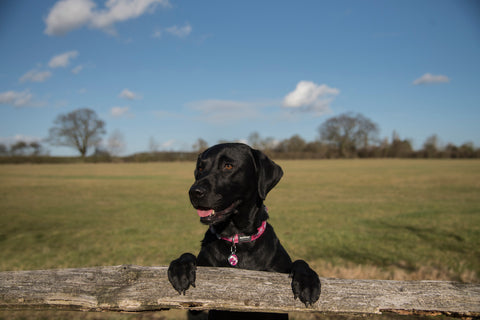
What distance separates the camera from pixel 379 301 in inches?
83.6

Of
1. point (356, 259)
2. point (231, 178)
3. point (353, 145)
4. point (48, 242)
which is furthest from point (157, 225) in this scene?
point (353, 145)

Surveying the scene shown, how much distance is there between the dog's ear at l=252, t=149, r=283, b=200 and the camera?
3440 mm

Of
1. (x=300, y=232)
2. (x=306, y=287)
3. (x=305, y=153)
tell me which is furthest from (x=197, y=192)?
(x=305, y=153)

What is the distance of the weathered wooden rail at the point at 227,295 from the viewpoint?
2.12 metres

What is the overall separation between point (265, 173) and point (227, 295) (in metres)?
1.62

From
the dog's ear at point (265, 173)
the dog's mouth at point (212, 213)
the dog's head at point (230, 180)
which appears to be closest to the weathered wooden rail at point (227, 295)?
the dog's mouth at point (212, 213)

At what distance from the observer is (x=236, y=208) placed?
3.31 m

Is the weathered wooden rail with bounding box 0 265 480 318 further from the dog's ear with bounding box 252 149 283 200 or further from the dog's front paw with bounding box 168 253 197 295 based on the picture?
the dog's ear with bounding box 252 149 283 200

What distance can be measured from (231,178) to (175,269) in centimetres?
134

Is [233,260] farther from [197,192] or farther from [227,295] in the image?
[227,295]

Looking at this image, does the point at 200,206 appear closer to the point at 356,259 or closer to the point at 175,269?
the point at 175,269

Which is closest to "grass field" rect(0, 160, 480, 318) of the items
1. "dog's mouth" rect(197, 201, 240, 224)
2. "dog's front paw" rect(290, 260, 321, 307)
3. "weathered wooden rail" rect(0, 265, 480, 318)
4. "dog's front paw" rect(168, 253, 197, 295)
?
"dog's mouth" rect(197, 201, 240, 224)

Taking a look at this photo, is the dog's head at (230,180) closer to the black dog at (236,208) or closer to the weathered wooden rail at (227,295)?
the black dog at (236,208)

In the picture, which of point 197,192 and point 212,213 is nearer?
point 197,192
